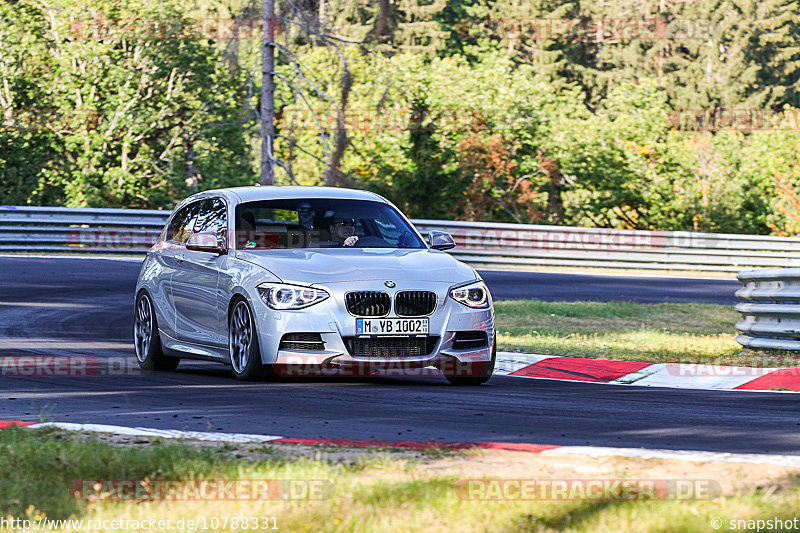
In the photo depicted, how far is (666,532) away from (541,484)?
96 centimetres

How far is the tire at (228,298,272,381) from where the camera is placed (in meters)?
9.66

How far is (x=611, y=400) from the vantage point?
909 centimetres

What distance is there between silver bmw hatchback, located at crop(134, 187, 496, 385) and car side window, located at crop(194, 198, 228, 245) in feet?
0.06

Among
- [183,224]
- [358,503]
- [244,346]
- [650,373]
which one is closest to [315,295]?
[244,346]

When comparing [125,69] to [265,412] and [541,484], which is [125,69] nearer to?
[265,412]

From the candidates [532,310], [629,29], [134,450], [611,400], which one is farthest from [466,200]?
[629,29]

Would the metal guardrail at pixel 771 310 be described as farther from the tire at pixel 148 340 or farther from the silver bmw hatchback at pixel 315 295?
the tire at pixel 148 340

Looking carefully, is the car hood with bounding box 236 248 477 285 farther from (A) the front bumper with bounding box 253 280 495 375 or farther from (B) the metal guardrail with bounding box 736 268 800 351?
(B) the metal guardrail with bounding box 736 268 800 351

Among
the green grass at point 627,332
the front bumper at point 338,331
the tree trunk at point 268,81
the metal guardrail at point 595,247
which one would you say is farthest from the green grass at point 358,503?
the metal guardrail at point 595,247

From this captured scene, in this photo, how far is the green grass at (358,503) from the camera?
4.68 meters

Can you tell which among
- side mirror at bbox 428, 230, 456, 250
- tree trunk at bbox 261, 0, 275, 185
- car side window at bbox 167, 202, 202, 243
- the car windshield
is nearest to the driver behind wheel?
the car windshield

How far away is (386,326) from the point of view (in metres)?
9.43

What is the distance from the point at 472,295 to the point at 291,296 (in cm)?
147

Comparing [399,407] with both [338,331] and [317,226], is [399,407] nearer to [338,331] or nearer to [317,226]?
[338,331]
